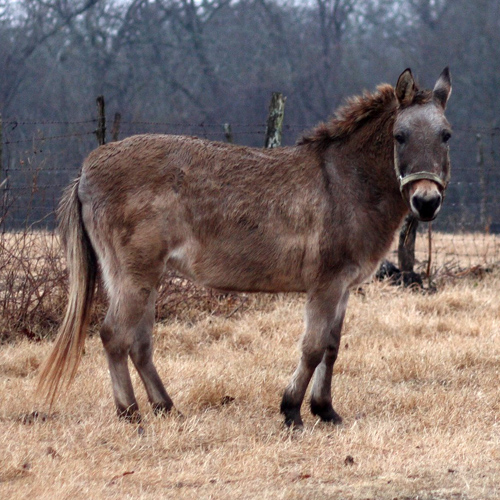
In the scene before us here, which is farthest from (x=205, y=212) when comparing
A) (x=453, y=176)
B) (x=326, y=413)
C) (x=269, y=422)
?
(x=453, y=176)

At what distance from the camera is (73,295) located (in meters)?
5.38

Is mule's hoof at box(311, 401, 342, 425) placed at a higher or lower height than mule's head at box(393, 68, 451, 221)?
lower

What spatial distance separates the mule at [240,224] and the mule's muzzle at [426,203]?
6.9 inches

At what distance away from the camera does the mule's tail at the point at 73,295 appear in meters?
5.26

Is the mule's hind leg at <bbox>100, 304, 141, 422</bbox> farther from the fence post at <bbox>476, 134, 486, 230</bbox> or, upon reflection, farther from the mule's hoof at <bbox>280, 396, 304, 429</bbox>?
the fence post at <bbox>476, 134, 486, 230</bbox>

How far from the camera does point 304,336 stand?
5.28 m

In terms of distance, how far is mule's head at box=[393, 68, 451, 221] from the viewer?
4.93 m

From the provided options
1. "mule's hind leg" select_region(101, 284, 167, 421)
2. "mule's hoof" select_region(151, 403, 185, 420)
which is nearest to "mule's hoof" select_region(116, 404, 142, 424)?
"mule's hind leg" select_region(101, 284, 167, 421)

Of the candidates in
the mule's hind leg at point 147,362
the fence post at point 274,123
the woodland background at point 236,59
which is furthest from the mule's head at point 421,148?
the woodland background at point 236,59

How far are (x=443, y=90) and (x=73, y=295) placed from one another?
291 cm

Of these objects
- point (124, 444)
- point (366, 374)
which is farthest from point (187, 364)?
point (124, 444)

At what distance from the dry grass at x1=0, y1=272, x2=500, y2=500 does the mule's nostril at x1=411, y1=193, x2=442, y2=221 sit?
1385mm

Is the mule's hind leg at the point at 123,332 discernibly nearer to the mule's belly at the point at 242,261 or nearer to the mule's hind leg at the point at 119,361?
the mule's hind leg at the point at 119,361

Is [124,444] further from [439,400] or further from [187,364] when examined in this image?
[439,400]
